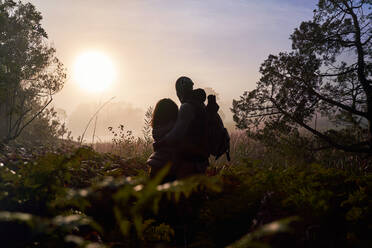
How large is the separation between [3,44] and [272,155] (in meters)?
12.2

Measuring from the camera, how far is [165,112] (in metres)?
4.24

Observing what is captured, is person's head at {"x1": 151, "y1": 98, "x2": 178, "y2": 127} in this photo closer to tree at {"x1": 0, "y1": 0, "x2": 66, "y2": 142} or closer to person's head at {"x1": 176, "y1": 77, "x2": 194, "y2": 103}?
person's head at {"x1": 176, "y1": 77, "x2": 194, "y2": 103}

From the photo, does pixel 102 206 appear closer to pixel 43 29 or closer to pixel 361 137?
pixel 361 137

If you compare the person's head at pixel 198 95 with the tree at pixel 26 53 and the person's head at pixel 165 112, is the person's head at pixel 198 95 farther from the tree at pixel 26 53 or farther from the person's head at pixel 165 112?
the tree at pixel 26 53

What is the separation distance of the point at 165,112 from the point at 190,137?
75 centimetres

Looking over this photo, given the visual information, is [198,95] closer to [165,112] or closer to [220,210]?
[165,112]

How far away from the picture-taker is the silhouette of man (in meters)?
3.57

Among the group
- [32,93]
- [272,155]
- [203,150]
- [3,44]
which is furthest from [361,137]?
[3,44]

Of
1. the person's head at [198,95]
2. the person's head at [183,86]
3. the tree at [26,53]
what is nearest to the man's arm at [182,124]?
the person's head at [198,95]

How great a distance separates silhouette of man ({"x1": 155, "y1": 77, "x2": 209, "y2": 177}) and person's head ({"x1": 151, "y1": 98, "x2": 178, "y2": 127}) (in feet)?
1.48

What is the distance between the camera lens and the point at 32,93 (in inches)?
560

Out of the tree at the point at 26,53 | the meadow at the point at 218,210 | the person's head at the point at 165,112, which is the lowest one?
the meadow at the point at 218,210

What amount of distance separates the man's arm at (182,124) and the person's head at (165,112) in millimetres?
657

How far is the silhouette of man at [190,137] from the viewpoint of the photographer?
3.57 metres
